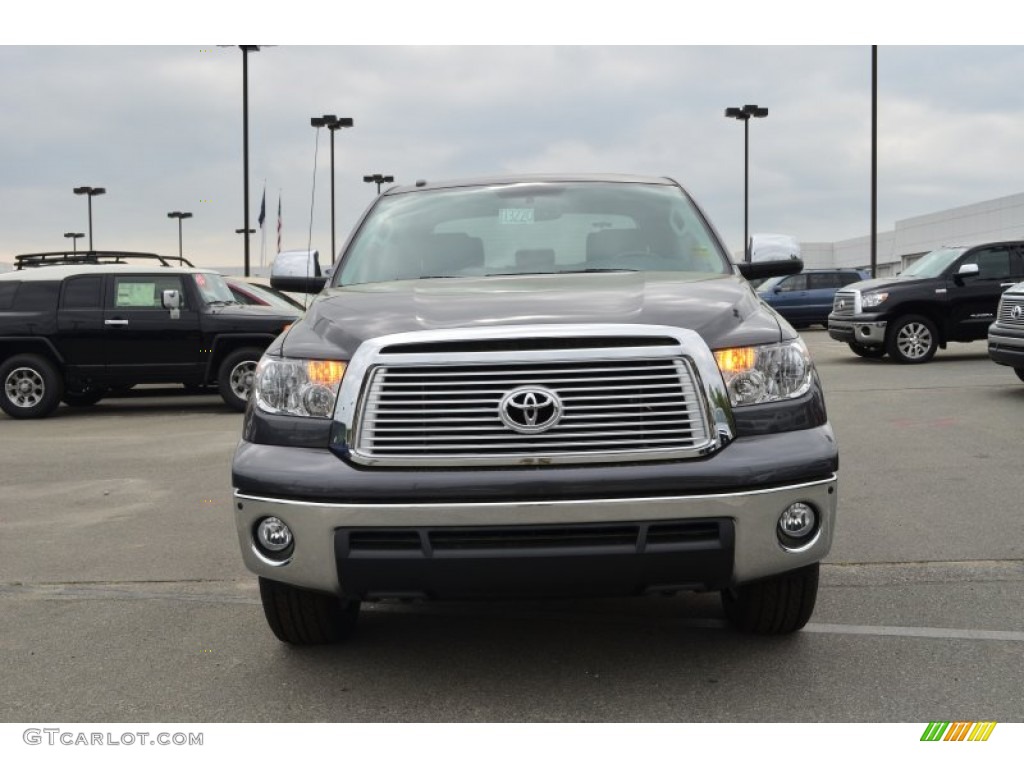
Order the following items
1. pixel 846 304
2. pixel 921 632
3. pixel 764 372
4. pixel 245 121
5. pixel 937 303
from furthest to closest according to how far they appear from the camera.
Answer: pixel 245 121, pixel 846 304, pixel 937 303, pixel 921 632, pixel 764 372

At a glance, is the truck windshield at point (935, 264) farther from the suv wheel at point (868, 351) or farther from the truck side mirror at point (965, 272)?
the suv wheel at point (868, 351)

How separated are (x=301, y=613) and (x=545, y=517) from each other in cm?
119

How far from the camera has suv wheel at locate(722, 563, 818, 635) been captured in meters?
3.97

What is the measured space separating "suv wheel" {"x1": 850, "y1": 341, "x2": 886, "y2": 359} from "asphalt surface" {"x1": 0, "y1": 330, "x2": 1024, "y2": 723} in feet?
34.9

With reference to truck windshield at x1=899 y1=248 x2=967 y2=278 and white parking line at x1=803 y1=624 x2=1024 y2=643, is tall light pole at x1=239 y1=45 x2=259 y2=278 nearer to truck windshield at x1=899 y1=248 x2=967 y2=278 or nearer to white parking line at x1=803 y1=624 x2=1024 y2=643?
truck windshield at x1=899 y1=248 x2=967 y2=278

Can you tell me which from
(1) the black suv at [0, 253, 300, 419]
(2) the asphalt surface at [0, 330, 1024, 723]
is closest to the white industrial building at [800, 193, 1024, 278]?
(1) the black suv at [0, 253, 300, 419]

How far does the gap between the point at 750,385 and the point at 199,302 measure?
1100cm

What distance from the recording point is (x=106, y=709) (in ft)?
12.0

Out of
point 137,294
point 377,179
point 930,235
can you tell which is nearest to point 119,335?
point 137,294

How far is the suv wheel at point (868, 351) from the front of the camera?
17.7 meters

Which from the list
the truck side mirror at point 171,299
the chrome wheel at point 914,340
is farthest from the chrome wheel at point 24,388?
the chrome wheel at point 914,340

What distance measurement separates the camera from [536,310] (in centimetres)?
366

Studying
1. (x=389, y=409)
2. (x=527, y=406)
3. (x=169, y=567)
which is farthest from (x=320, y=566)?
(x=169, y=567)

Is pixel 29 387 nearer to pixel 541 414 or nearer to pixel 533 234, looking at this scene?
pixel 533 234
